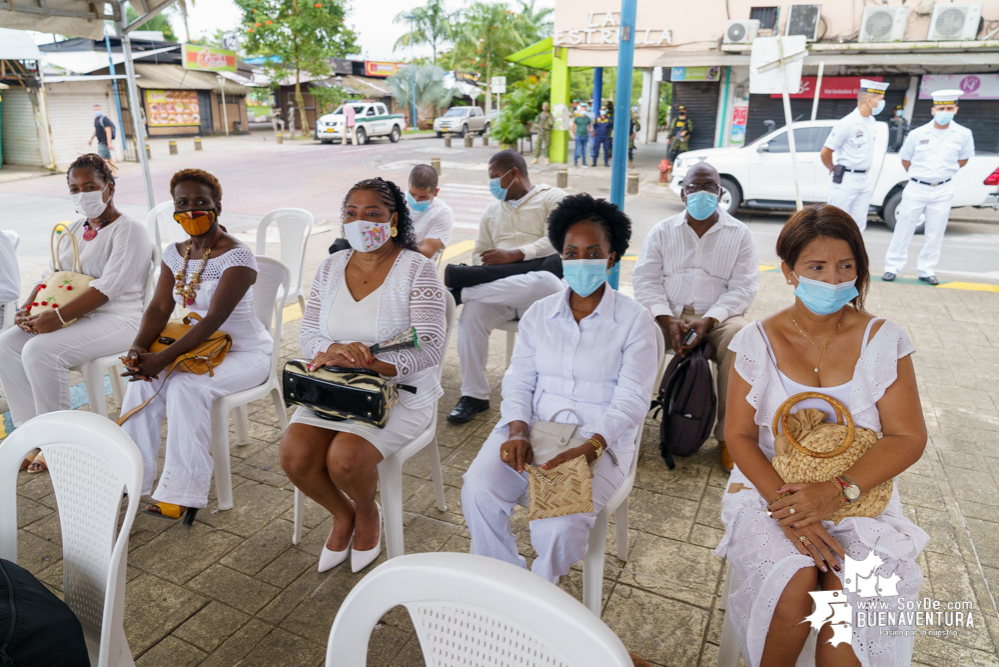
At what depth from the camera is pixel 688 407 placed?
3.38 meters

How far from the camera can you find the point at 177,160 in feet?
65.1

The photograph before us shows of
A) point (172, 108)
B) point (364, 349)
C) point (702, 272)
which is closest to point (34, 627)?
point (364, 349)

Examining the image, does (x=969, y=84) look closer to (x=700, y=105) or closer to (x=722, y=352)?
(x=700, y=105)

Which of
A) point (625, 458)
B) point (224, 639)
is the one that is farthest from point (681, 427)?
point (224, 639)

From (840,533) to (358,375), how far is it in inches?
67.7

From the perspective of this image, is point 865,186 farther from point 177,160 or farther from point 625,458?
point 177,160

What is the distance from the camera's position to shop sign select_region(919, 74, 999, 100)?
14.1 meters

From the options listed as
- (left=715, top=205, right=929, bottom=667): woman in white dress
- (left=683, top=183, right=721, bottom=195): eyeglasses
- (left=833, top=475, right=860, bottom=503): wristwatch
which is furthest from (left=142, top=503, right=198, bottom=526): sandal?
(left=683, top=183, right=721, bottom=195): eyeglasses

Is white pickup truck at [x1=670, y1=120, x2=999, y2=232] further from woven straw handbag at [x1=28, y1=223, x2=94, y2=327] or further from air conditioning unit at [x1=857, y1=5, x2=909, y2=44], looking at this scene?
woven straw handbag at [x1=28, y1=223, x2=94, y2=327]

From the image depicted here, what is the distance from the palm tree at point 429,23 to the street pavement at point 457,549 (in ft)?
131

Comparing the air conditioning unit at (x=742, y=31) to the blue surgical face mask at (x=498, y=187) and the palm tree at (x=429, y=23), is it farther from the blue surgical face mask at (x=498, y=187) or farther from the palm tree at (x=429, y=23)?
the palm tree at (x=429, y=23)

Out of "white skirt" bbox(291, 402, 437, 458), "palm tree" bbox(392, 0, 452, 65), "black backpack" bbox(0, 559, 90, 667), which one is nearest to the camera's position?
"black backpack" bbox(0, 559, 90, 667)

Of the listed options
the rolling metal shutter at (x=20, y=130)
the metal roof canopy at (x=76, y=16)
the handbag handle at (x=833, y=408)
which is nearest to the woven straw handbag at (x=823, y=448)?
the handbag handle at (x=833, y=408)

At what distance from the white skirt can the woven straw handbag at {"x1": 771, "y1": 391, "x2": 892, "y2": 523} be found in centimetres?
140
